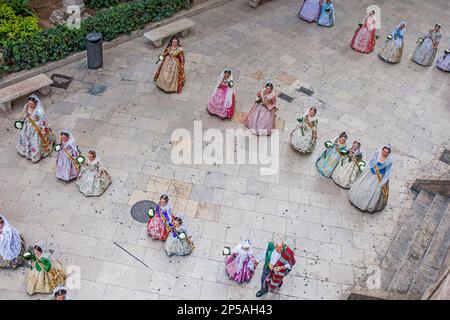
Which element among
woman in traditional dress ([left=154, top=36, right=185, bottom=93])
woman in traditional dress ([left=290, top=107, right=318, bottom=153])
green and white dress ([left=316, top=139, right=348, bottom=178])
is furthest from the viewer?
woman in traditional dress ([left=154, top=36, right=185, bottom=93])

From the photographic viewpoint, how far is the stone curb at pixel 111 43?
14.7 meters

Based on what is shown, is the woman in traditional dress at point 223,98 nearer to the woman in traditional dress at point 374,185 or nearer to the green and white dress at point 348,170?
the green and white dress at point 348,170

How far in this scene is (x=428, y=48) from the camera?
17.8 meters

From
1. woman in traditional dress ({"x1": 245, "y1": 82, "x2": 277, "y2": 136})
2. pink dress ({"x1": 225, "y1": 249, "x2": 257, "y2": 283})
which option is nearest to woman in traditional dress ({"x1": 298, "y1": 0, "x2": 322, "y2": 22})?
woman in traditional dress ({"x1": 245, "y1": 82, "x2": 277, "y2": 136})

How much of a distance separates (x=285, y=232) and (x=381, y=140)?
470cm

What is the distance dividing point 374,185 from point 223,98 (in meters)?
4.65

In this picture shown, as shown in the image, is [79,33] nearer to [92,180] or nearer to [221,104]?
→ [221,104]

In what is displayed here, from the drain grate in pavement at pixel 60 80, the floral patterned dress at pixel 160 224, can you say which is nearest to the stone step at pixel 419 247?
the floral patterned dress at pixel 160 224

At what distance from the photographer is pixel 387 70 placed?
17750 millimetres

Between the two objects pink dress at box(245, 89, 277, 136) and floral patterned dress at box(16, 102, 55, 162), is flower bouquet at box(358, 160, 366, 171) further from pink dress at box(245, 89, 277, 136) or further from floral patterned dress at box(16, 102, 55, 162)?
floral patterned dress at box(16, 102, 55, 162)

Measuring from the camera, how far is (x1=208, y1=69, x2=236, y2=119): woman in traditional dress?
45.8 feet

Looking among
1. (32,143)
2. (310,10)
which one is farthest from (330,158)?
(310,10)
